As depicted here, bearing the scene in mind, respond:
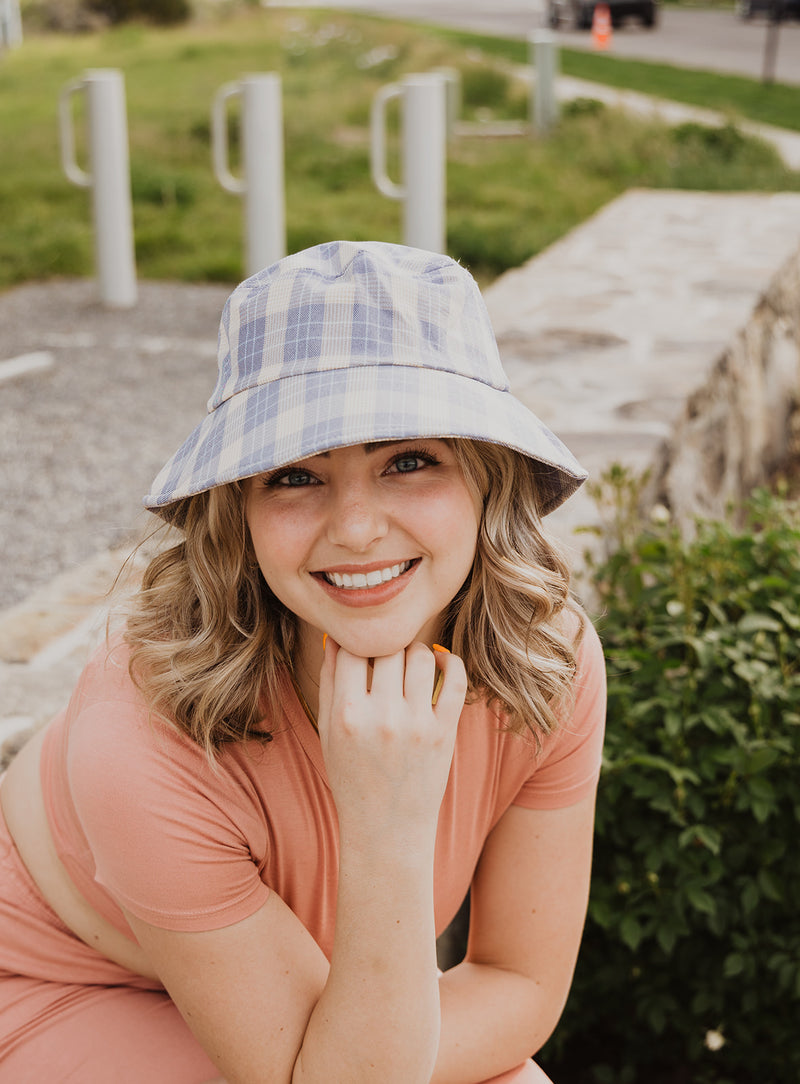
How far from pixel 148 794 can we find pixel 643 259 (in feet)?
15.4

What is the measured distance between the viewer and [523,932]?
1622 millimetres

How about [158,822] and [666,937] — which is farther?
[666,937]

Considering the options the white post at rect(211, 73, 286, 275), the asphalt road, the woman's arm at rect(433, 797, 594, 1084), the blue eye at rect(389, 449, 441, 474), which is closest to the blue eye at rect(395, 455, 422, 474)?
the blue eye at rect(389, 449, 441, 474)

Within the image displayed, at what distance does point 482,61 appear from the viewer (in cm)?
1605

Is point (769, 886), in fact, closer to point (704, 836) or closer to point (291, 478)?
point (704, 836)

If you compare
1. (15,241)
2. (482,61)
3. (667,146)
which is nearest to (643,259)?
(15,241)

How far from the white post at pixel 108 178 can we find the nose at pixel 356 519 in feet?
18.0

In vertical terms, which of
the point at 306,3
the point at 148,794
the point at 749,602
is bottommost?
the point at 306,3

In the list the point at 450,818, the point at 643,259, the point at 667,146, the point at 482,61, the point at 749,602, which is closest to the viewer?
the point at 450,818

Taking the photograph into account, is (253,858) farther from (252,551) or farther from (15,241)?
(15,241)

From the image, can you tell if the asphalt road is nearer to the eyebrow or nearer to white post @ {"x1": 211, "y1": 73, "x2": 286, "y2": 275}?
white post @ {"x1": 211, "y1": 73, "x2": 286, "y2": 275}

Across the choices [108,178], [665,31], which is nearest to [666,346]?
[108,178]

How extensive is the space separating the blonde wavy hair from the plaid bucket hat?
0.07m

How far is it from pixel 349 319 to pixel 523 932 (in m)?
0.83
